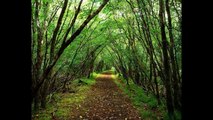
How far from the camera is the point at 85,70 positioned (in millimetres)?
37625

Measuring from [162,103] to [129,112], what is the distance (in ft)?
7.40
